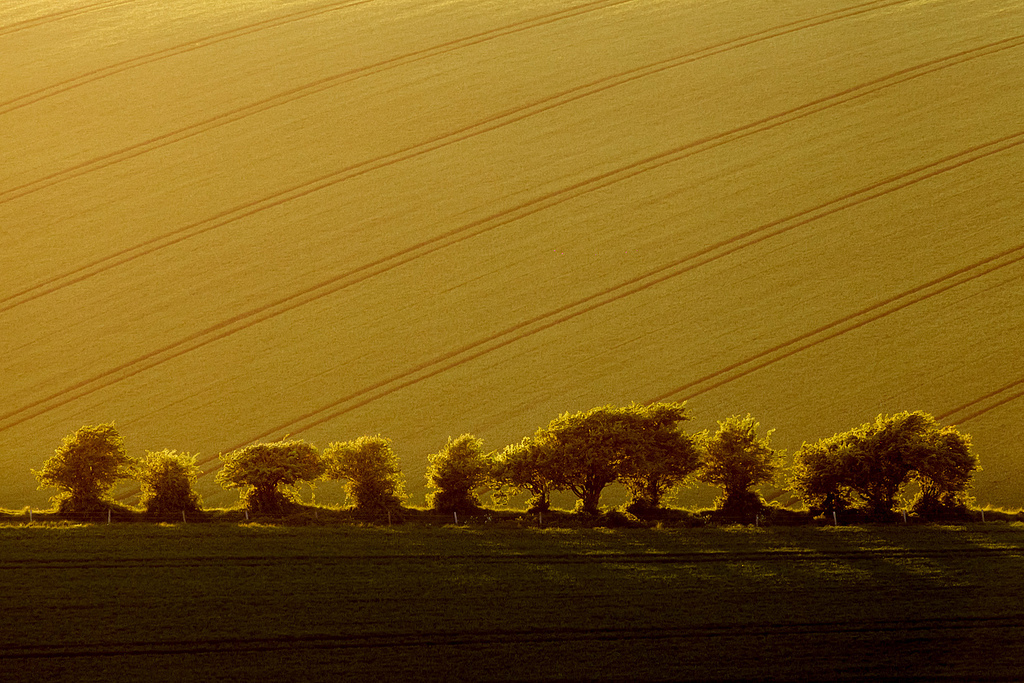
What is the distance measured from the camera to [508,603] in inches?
984

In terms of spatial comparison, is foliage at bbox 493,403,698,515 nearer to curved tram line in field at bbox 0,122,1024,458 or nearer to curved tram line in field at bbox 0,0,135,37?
curved tram line in field at bbox 0,122,1024,458

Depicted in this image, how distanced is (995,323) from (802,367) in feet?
26.7

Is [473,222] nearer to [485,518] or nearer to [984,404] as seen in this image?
[485,518]

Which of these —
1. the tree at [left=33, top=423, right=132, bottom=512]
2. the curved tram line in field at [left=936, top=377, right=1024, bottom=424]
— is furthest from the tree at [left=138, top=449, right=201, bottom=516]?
the curved tram line in field at [left=936, top=377, right=1024, bottom=424]

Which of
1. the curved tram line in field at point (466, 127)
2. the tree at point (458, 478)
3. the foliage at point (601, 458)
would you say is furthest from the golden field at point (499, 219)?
the foliage at point (601, 458)

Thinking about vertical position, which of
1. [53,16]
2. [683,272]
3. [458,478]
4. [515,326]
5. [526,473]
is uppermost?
[53,16]

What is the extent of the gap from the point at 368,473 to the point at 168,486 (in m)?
5.71

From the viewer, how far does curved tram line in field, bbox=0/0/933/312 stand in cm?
4362

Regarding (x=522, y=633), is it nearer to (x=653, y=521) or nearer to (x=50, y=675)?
(x=653, y=521)

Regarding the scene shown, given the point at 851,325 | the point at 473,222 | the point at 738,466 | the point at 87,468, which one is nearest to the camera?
the point at 87,468

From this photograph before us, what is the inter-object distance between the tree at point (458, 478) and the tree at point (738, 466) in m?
6.63

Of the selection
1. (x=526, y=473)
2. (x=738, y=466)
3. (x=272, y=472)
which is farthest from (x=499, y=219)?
(x=272, y=472)

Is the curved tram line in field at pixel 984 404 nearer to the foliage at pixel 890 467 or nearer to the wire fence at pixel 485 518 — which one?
the foliage at pixel 890 467

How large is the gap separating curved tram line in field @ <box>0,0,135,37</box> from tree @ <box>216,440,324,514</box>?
43370 mm
